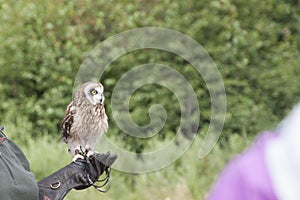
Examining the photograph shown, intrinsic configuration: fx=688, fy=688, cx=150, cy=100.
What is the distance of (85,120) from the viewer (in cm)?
254

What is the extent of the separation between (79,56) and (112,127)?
97 centimetres

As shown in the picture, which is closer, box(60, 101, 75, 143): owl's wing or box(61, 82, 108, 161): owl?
box(61, 82, 108, 161): owl

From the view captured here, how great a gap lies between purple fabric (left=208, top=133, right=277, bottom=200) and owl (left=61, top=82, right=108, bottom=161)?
1.27 metres

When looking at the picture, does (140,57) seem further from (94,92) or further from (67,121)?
(94,92)

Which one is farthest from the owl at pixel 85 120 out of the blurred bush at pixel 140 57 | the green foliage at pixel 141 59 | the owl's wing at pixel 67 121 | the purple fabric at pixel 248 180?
Answer: the blurred bush at pixel 140 57

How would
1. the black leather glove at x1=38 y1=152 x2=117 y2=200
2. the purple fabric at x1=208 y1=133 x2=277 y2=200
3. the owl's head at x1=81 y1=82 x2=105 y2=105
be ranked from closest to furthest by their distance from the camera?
the purple fabric at x1=208 y1=133 x2=277 y2=200 < the owl's head at x1=81 y1=82 x2=105 y2=105 < the black leather glove at x1=38 y1=152 x2=117 y2=200

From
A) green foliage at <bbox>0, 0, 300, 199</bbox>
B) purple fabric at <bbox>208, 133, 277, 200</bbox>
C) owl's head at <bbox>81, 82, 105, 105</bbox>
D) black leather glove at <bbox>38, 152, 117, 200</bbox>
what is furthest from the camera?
green foliage at <bbox>0, 0, 300, 199</bbox>

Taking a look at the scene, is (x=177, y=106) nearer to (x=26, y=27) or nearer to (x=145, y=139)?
(x=145, y=139)

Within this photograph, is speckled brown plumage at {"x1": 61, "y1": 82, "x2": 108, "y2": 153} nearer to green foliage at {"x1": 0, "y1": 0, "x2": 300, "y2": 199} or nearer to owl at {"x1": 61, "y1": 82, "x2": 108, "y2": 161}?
owl at {"x1": 61, "y1": 82, "x2": 108, "y2": 161}

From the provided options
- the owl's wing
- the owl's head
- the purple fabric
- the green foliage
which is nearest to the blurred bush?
the green foliage

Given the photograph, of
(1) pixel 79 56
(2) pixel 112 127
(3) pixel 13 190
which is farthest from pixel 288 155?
(1) pixel 79 56

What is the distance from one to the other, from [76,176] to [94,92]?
17.3 inches

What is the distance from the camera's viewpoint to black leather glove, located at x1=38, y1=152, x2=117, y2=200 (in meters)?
2.56

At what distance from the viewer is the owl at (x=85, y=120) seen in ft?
7.68
